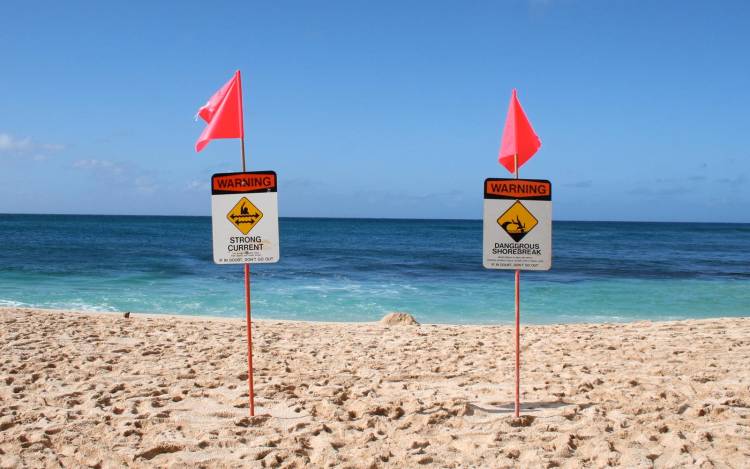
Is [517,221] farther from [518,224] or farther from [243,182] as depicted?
[243,182]

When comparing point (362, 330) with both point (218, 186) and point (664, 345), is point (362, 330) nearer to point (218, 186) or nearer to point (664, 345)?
point (664, 345)

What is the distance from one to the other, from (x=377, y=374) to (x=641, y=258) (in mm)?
30538

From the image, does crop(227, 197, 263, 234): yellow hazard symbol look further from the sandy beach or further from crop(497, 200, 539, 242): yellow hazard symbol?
crop(497, 200, 539, 242): yellow hazard symbol

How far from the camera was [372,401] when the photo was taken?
202 inches

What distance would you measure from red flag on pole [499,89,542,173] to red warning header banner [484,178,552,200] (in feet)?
0.81

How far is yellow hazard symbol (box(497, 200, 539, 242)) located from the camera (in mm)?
4488

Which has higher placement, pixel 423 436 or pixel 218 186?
pixel 218 186

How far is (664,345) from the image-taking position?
763 centimetres

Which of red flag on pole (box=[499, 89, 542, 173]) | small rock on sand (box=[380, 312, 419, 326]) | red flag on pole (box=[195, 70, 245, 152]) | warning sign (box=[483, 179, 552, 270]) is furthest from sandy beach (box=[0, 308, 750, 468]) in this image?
red flag on pole (box=[195, 70, 245, 152])

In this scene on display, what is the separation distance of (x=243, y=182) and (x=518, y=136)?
238 centimetres

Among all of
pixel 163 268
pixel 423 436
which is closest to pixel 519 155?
pixel 423 436

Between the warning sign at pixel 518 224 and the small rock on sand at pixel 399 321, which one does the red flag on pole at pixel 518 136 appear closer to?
the warning sign at pixel 518 224

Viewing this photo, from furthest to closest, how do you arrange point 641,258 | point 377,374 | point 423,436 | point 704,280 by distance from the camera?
point 641,258 → point 704,280 → point 377,374 → point 423,436

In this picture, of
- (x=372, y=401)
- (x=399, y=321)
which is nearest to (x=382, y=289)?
(x=399, y=321)
